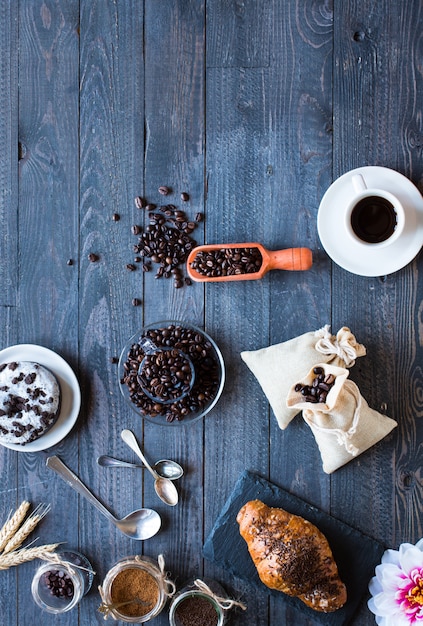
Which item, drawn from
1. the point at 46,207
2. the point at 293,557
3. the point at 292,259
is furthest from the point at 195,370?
the point at 46,207

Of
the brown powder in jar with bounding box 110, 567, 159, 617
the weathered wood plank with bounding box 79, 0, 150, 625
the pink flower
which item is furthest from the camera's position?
the weathered wood plank with bounding box 79, 0, 150, 625

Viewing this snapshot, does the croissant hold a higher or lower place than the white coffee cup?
lower

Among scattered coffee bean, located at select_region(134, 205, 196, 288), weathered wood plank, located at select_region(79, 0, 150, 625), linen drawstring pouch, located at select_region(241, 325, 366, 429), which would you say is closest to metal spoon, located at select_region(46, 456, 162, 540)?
weathered wood plank, located at select_region(79, 0, 150, 625)

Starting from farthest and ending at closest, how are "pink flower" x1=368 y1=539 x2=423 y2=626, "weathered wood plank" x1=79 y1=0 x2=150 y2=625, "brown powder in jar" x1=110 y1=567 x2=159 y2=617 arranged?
"weathered wood plank" x1=79 y1=0 x2=150 y2=625
"brown powder in jar" x1=110 y1=567 x2=159 y2=617
"pink flower" x1=368 y1=539 x2=423 y2=626

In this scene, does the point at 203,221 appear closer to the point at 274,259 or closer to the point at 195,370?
the point at 274,259

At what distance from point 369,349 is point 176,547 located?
697 mm

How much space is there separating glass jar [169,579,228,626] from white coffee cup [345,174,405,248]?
2.98 ft

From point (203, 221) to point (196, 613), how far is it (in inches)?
37.4

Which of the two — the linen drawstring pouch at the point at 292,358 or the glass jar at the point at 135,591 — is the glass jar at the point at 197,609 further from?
the linen drawstring pouch at the point at 292,358

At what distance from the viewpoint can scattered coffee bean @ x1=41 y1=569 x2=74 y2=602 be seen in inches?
63.8

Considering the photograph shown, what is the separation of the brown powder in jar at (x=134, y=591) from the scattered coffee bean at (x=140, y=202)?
0.89 m

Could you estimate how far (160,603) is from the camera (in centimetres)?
157

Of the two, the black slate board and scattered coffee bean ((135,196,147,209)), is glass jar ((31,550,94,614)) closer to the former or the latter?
the black slate board

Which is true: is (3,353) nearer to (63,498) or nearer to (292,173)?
(63,498)
